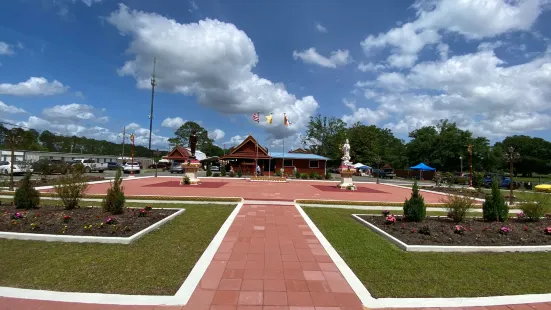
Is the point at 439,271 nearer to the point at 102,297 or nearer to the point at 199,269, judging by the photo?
the point at 199,269

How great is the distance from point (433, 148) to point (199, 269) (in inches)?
2164

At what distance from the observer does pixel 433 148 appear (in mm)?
51281

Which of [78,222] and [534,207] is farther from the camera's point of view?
[534,207]

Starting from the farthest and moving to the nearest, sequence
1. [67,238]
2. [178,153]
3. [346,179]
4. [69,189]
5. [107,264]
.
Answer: [178,153]
[346,179]
[69,189]
[67,238]
[107,264]

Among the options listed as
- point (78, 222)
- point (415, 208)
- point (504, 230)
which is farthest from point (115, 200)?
point (504, 230)

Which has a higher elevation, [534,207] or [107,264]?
[534,207]

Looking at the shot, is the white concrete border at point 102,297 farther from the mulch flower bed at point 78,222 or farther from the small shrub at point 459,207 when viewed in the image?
the small shrub at point 459,207

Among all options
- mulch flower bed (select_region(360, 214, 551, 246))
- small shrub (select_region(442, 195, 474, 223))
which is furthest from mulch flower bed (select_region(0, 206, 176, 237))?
small shrub (select_region(442, 195, 474, 223))

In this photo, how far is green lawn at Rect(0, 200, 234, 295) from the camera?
415cm

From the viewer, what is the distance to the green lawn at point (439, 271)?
4.32 meters

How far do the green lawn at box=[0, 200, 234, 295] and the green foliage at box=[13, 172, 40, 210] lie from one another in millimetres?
3172

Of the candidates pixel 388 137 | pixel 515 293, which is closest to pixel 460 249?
pixel 515 293

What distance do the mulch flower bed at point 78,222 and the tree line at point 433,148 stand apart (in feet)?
118

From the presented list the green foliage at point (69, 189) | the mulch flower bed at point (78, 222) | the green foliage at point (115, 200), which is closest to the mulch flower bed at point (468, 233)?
the mulch flower bed at point (78, 222)
